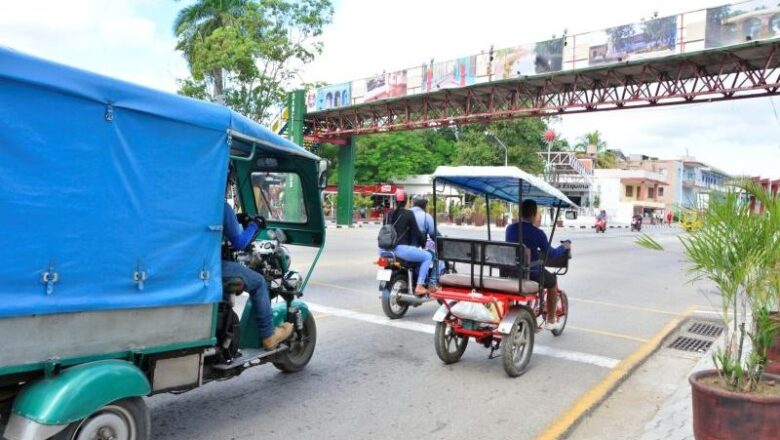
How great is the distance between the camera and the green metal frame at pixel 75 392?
3.12m

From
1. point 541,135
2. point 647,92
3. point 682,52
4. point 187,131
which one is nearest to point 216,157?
point 187,131

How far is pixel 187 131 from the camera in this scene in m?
3.96

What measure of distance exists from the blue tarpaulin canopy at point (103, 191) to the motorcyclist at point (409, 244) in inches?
178

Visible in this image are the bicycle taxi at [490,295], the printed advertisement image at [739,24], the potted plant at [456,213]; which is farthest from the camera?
the potted plant at [456,213]

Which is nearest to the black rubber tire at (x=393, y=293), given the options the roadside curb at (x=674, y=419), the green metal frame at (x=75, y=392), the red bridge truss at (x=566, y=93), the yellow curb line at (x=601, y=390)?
the yellow curb line at (x=601, y=390)

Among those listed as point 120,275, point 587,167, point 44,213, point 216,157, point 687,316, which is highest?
point 587,167

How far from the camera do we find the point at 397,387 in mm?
5578

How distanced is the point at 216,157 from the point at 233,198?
1901mm

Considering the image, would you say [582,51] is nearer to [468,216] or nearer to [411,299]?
[411,299]

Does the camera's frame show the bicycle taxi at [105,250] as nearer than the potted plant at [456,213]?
Yes

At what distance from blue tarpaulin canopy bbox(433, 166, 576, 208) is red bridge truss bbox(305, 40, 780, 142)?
1630 centimetres

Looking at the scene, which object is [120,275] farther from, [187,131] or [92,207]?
[187,131]

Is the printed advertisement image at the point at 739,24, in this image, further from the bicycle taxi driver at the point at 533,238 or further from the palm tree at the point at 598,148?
the palm tree at the point at 598,148

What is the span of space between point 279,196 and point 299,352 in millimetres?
1558
